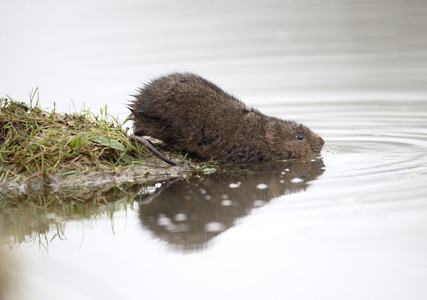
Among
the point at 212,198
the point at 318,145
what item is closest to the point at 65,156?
the point at 212,198

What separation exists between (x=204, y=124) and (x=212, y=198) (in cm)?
130

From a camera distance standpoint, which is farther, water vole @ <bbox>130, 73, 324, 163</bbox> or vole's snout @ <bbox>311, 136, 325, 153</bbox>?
vole's snout @ <bbox>311, 136, 325, 153</bbox>

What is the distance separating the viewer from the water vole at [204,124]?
24.9 ft

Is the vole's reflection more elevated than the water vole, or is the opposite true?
the water vole

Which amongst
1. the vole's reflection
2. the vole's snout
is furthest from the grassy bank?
the vole's snout

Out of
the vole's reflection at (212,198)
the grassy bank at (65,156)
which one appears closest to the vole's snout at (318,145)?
the vole's reflection at (212,198)

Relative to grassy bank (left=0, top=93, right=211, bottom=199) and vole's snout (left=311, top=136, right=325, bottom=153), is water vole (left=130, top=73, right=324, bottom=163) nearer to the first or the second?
vole's snout (left=311, top=136, right=325, bottom=153)

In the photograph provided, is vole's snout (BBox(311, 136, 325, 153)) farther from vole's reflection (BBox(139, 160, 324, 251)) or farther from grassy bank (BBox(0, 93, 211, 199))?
grassy bank (BBox(0, 93, 211, 199))

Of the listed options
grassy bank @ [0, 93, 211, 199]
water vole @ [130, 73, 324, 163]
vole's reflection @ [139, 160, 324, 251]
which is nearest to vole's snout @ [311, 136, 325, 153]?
water vole @ [130, 73, 324, 163]

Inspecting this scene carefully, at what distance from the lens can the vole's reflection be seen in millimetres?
5719

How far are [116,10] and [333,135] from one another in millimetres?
12548

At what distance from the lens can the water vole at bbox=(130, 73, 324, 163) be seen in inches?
299

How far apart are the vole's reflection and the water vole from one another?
0.86ft

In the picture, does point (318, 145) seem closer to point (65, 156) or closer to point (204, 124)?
point (204, 124)
